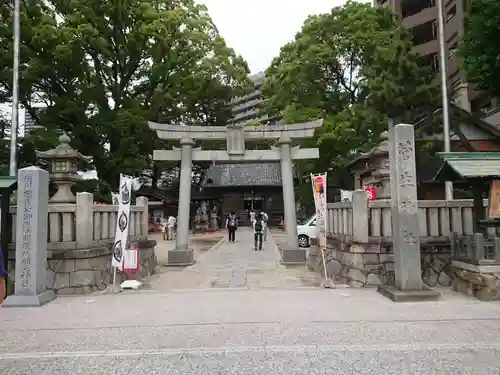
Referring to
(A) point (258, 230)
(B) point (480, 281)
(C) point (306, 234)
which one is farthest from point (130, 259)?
(C) point (306, 234)

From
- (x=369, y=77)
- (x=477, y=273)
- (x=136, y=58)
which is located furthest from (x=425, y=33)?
(x=477, y=273)

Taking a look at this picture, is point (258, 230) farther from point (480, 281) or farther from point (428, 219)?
point (480, 281)

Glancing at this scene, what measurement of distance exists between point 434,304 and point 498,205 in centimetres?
245

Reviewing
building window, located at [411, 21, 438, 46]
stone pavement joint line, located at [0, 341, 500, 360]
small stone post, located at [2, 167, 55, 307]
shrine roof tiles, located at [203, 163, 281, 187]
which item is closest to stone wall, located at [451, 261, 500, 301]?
stone pavement joint line, located at [0, 341, 500, 360]

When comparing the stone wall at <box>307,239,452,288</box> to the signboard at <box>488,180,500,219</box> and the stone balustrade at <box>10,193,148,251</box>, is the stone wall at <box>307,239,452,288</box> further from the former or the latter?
the stone balustrade at <box>10,193,148,251</box>

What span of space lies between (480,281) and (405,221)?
1684 mm

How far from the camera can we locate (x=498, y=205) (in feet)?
26.3

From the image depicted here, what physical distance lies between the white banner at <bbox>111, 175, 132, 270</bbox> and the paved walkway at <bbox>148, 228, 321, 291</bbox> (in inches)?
50.5

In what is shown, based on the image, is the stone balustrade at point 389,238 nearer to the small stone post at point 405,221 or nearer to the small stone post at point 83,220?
the small stone post at point 405,221

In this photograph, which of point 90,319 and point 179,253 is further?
point 179,253

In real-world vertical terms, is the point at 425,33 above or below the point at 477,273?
above

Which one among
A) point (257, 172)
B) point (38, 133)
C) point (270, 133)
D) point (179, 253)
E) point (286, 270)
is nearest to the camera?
point (286, 270)

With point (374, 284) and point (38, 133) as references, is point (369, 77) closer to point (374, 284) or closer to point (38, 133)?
point (374, 284)

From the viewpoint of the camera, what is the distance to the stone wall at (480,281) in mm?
7434
